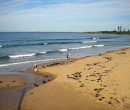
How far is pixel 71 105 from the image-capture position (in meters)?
12.3

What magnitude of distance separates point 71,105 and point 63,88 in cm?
350

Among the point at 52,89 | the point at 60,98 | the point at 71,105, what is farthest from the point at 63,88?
the point at 71,105

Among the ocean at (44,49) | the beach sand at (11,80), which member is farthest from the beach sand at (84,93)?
the ocean at (44,49)

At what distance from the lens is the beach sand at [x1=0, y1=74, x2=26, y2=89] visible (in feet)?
57.1

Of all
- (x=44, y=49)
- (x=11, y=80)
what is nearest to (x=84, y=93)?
(x=11, y=80)

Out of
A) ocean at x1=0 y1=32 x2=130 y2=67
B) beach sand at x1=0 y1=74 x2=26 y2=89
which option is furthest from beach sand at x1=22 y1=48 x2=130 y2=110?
ocean at x1=0 y1=32 x2=130 y2=67

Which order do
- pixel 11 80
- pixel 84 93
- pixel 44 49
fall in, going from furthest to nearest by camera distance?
1. pixel 44 49
2. pixel 11 80
3. pixel 84 93

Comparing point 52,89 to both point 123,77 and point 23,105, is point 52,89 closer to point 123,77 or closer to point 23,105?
point 23,105

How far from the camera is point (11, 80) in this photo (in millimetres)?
18922

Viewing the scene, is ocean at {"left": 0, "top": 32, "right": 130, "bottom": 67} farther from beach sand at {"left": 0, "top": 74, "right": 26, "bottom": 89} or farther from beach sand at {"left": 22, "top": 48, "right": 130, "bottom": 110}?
beach sand at {"left": 22, "top": 48, "right": 130, "bottom": 110}

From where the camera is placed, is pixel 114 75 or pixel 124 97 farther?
pixel 114 75

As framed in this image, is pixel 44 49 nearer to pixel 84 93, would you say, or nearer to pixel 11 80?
pixel 11 80

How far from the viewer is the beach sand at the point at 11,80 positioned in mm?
17414

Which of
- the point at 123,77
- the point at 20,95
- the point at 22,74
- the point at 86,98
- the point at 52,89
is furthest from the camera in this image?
the point at 22,74
